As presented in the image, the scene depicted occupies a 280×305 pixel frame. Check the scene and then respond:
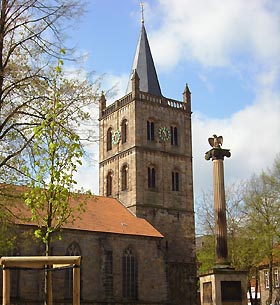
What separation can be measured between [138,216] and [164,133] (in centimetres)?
977

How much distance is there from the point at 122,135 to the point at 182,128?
655 centimetres

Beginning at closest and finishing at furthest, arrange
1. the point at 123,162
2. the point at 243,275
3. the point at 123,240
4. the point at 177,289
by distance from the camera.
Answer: the point at 243,275 < the point at 123,240 < the point at 177,289 < the point at 123,162

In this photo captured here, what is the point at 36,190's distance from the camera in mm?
15656

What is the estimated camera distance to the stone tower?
53156mm

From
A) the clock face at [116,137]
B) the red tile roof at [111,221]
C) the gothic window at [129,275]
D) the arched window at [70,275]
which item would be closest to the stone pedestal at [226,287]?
the arched window at [70,275]

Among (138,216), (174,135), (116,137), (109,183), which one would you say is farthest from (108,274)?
(174,135)

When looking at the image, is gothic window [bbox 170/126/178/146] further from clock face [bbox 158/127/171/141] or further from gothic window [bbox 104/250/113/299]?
gothic window [bbox 104/250/113/299]

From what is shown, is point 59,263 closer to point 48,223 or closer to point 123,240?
point 48,223

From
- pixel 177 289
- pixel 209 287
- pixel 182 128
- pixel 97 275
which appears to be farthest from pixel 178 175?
pixel 209 287

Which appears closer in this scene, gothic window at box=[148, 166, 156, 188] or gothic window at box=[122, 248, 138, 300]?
gothic window at box=[122, 248, 138, 300]

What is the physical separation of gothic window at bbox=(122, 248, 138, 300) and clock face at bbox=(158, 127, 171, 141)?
1424 cm

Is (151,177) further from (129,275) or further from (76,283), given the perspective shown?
(76,283)

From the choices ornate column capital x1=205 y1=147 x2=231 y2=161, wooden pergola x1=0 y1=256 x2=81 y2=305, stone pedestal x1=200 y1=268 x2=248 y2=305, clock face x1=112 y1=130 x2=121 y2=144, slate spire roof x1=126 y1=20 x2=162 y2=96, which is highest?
slate spire roof x1=126 y1=20 x2=162 y2=96

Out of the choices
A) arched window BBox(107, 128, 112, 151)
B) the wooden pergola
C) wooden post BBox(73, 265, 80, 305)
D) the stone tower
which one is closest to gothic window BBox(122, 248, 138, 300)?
the stone tower
